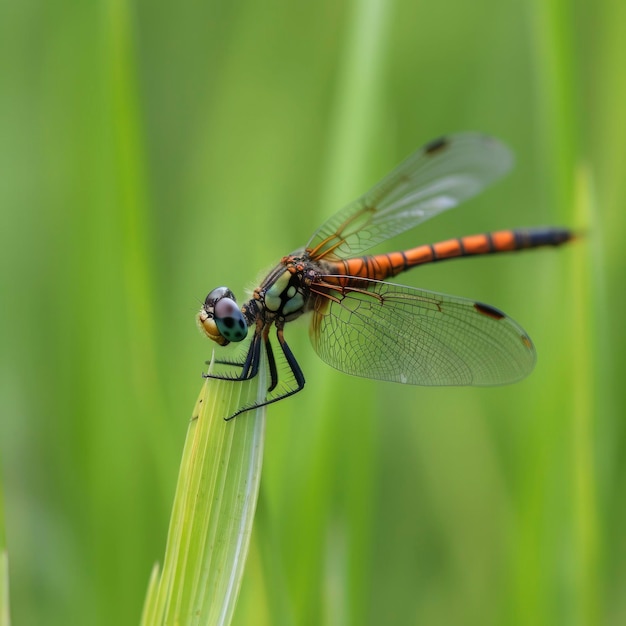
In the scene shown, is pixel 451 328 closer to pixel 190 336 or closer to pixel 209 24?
pixel 190 336

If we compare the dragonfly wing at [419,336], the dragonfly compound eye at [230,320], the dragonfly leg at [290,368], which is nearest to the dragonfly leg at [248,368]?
the dragonfly compound eye at [230,320]

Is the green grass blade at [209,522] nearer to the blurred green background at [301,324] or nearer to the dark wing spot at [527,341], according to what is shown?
the blurred green background at [301,324]

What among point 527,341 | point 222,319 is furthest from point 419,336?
point 222,319

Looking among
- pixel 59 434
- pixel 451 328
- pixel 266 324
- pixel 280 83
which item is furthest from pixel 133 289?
pixel 280 83

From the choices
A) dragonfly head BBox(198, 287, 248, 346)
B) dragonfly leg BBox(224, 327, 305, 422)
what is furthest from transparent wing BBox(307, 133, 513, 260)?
dragonfly head BBox(198, 287, 248, 346)

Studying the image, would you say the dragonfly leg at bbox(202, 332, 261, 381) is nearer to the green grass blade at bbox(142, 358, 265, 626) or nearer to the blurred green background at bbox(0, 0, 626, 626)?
the green grass blade at bbox(142, 358, 265, 626)
